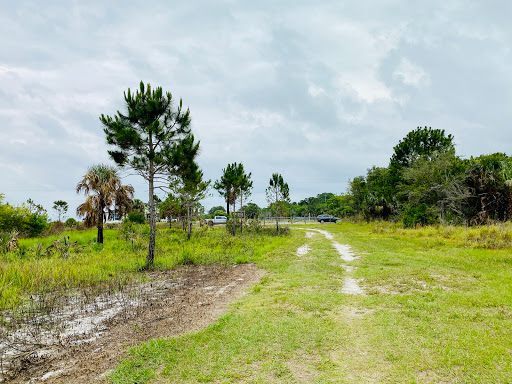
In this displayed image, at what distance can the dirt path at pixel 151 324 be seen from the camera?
12.9ft

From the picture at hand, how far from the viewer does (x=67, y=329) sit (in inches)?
217

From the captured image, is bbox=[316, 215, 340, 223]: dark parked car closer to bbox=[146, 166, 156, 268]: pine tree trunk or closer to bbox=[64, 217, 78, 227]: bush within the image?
bbox=[64, 217, 78, 227]: bush

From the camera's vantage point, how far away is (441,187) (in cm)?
2523

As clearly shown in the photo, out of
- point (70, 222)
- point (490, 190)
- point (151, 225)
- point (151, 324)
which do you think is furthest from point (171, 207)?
point (490, 190)

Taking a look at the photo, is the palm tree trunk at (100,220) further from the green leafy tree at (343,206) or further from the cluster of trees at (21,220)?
the green leafy tree at (343,206)

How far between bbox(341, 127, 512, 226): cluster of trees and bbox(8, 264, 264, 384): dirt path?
1981 centimetres

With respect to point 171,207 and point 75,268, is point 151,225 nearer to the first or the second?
point 75,268

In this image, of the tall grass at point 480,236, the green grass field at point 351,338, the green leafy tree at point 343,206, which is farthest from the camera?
the green leafy tree at point 343,206

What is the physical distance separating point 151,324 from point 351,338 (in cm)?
364

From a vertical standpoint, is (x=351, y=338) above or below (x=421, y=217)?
below

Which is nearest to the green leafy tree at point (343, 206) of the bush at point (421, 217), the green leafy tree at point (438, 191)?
the green leafy tree at point (438, 191)

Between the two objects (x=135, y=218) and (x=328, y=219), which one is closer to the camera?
(x=135, y=218)

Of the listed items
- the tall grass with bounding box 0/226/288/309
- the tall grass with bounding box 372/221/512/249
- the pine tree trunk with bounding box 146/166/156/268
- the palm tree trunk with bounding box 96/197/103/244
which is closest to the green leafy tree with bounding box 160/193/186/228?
the palm tree trunk with bounding box 96/197/103/244

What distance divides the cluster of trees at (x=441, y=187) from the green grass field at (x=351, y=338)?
15.8m
